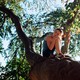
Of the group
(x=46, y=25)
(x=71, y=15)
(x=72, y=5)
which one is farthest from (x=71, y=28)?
(x=46, y=25)

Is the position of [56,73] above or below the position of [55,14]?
below

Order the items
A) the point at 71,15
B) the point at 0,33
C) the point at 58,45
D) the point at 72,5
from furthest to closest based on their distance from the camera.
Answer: the point at 0,33
the point at 71,15
the point at 72,5
the point at 58,45

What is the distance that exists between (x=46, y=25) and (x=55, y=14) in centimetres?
92

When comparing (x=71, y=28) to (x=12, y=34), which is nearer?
(x=71, y=28)

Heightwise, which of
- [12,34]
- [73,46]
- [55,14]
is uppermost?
[55,14]

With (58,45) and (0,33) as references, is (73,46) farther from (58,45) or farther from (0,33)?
(58,45)

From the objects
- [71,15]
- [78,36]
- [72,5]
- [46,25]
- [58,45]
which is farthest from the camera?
[78,36]

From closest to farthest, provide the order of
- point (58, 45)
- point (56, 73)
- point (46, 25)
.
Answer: point (56, 73) < point (58, 45) < point (46, 25)

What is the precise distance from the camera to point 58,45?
6371mm

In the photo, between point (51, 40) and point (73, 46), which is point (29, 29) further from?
point (51, 40)

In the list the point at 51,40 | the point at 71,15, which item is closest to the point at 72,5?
the point at 71,15

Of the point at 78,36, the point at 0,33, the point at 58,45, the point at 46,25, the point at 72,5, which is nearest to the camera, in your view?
the point at 58,45

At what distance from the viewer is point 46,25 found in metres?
14.5

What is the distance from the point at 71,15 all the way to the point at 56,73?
627 centimetres
